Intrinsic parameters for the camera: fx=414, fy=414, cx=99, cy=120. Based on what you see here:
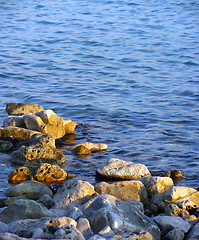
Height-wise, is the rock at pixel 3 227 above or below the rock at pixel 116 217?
above

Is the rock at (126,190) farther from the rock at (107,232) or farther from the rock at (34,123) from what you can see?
the rock at (34,123)

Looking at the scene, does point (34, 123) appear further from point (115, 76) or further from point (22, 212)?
point (115, 76)

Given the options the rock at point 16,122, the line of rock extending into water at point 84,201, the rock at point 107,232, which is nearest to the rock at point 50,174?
the line of rock extending into water at point 84,201

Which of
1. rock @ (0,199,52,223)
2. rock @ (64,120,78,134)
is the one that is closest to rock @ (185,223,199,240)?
rock @ (0,199,52,223)

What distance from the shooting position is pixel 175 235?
5.00 meters

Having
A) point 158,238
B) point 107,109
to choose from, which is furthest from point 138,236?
point 107,109

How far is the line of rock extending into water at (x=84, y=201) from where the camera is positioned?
4684 millimetres

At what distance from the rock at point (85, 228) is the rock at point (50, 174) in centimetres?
230

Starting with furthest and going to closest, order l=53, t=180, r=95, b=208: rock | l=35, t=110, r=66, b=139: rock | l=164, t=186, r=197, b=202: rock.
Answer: l=35, t=110, r=66, b=139: rock
l=164, t=186, r=197, b=202: rock
l=53, t=180, r=95, b=208: rock

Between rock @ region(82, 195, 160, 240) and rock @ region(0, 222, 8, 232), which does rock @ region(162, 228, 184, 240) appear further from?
rock @ region(0, 222, 8, 232)

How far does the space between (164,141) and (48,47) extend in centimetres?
1032

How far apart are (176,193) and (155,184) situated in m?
0.49

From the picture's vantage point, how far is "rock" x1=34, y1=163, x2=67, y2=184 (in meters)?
7.08

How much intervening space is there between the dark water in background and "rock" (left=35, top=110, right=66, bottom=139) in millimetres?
394
